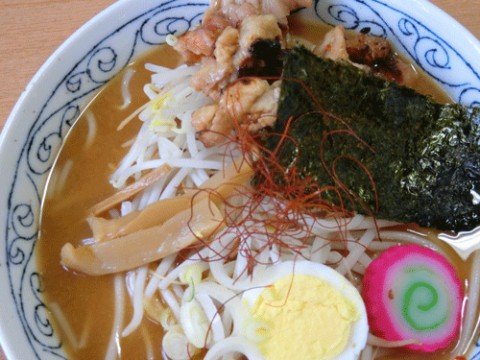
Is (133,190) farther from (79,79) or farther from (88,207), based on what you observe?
(79,79)

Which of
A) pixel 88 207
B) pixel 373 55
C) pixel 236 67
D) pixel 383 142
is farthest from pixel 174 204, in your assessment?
pixel 373 55

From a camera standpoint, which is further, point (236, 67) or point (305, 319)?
point (236, 67)

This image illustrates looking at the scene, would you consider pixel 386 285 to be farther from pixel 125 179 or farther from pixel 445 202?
pixel 125 179

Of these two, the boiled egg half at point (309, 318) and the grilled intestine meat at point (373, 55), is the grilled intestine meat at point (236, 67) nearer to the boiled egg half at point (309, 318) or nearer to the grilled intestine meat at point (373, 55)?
the grilled intestine meat at point (373, 55)

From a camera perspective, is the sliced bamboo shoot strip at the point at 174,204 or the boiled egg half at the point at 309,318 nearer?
the boiled egg half at the point at 309,318

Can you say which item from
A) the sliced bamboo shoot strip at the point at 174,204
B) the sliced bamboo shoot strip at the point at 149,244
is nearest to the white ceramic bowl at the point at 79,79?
the sliced bamboo shoot strip at the point at 149,244

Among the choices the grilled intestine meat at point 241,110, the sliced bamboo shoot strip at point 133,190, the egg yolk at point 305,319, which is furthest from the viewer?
the sliced bamboo shoot strip at point 133,190

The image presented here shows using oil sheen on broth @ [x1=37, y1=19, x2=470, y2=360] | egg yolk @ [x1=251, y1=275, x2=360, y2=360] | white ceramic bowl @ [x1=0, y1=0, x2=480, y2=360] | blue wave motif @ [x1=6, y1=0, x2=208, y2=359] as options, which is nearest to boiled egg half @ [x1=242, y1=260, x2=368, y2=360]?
egg yolk @ [x1=251, y1=275, x2=360, y2=360]
